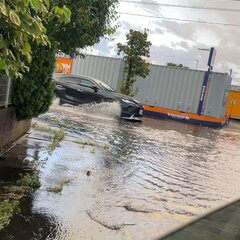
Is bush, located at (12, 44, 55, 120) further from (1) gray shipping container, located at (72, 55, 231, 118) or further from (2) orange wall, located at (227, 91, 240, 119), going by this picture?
(2) orange wall, located at (227, 91, 240, 119)

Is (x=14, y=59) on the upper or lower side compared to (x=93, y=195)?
upper

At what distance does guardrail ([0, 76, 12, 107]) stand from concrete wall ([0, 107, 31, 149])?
13 cm

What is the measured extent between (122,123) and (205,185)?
9.24 meters

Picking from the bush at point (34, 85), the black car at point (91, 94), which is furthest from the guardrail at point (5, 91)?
the black car at point (91, 94)

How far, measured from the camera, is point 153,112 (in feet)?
82.9

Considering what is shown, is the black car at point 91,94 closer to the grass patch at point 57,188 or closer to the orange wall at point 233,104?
the grass patch at point 57,188

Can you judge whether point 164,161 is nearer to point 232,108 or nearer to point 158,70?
point 158,70

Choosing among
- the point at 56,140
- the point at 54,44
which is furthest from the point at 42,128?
the point at 54,44

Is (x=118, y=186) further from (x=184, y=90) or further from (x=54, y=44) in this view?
(x=184, y=90)

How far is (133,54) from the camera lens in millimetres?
25953

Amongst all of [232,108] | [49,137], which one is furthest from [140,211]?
[232,108]

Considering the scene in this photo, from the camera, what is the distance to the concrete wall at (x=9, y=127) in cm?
812

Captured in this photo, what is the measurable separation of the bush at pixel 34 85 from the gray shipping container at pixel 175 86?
16503 mm

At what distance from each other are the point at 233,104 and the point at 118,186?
28523mm
